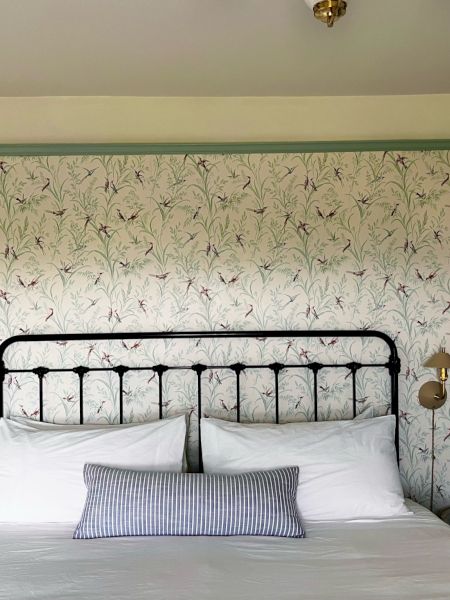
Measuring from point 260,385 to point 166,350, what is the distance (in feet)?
1.48

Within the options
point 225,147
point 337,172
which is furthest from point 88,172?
point 337,172

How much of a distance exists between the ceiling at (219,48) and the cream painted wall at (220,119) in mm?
55

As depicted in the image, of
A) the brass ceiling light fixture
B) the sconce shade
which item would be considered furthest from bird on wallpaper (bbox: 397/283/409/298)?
the brass ceiling light fixture

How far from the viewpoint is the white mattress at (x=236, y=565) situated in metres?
1.65

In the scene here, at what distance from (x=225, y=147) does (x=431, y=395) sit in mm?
1417

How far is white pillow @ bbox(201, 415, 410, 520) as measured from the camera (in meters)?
2.21

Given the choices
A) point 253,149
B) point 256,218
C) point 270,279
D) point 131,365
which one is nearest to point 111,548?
point 131,365

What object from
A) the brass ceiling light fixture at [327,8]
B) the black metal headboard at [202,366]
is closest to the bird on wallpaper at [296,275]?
the black metal headboard at [202,366]

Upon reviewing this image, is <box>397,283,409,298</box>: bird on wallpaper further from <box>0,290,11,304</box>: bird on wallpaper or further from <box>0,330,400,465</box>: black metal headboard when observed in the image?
<box>0,290,11,304</box>: bird on wallpaper

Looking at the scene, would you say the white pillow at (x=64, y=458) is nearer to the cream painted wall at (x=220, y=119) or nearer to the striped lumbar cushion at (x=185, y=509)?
the striped lumbar cushion at (x=185, y=509)

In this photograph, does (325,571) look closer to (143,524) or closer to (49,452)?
(143,524)

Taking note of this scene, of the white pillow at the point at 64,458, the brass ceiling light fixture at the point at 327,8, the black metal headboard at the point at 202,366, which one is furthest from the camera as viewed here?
the black metal headboard at the point at 202,366

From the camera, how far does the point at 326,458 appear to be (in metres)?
2.27

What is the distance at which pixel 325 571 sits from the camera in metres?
1.77
